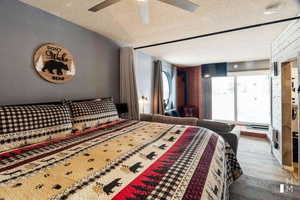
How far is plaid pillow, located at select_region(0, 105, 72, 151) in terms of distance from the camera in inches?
47.3

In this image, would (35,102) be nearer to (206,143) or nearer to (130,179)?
(130,179)

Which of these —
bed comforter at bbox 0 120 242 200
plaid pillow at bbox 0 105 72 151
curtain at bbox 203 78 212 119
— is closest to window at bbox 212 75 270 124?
curtain at bbox 203 78 212 119

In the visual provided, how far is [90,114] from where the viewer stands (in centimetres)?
190

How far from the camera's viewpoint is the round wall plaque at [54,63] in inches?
74.0

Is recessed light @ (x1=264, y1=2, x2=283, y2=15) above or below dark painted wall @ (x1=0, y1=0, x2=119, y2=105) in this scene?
above

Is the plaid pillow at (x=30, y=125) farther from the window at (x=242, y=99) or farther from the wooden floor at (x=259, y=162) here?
the window at (x=242, y=99)

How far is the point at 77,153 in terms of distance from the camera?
1.10 meters

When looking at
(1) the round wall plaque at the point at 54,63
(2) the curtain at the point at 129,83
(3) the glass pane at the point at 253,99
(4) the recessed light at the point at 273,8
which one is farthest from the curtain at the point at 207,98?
(1) the round wall plaque at the point at 54,63

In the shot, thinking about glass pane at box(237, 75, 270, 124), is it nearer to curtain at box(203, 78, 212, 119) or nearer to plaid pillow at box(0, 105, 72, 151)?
curtain at box(203, 78, 212, 119)

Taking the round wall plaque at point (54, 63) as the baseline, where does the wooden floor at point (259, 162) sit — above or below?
below

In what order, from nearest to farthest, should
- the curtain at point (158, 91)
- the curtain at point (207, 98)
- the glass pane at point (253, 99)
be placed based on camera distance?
the curtain at point (158, 91), the glass pane at point (253, 99), the curtain at point (207, 98)

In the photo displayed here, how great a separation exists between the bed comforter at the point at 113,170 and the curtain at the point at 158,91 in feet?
9.23

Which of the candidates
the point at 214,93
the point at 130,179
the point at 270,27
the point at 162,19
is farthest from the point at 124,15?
the point at 214,93

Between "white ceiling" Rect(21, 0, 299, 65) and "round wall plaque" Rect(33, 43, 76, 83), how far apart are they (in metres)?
0.49
